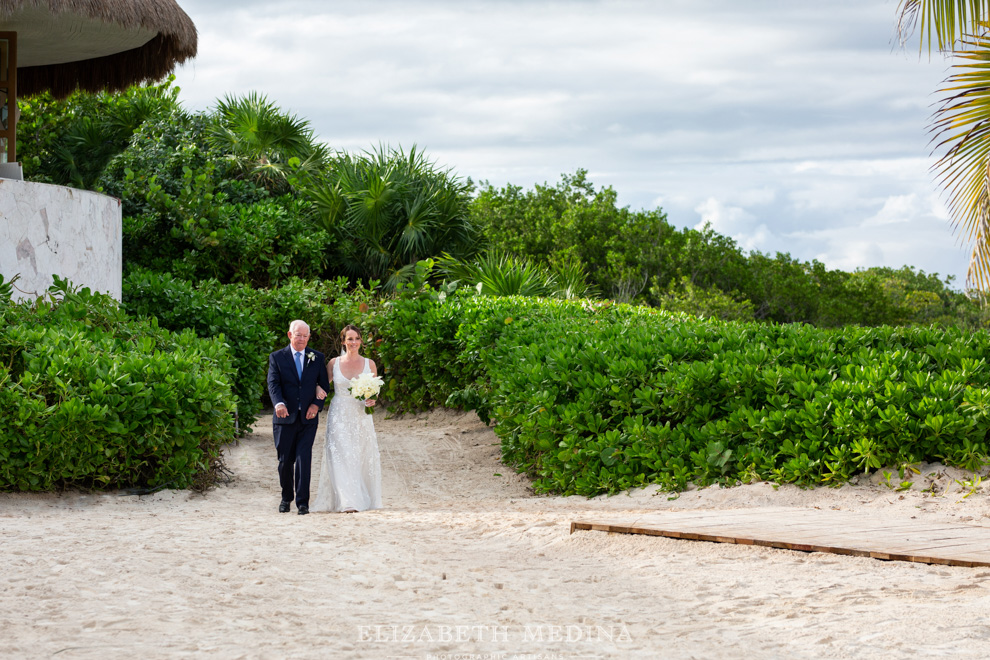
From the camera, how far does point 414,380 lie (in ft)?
47.5

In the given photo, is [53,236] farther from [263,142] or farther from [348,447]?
[263,142]

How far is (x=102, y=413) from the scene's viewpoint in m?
7.53

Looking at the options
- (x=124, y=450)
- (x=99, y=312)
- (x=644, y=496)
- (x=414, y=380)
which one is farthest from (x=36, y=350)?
(x=414, y=380)

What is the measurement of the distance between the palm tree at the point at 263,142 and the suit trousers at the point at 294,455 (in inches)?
512

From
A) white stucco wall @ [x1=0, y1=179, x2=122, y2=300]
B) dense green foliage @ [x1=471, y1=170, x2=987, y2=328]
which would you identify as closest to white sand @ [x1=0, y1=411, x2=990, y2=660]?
white stucco wall @ [x1=0, y1=179, x2=122, y2=300]

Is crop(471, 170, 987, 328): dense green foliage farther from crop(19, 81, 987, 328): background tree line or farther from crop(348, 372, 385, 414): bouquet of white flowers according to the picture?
crop(348, 372, 385, 414): bouquet of white flowers

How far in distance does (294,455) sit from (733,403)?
151 inches

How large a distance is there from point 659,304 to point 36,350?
70.9 feet

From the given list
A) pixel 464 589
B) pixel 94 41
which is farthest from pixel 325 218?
pixel 464 589

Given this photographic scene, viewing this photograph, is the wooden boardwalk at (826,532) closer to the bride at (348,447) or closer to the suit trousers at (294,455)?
the bride at (348,447)

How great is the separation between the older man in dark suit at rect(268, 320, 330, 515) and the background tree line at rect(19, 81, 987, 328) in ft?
28.2

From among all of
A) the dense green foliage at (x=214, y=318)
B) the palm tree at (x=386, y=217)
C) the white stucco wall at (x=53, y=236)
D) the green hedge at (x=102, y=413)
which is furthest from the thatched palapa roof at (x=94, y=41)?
the palm tree at (x=386, y=217)

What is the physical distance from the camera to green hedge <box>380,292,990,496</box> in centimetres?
714

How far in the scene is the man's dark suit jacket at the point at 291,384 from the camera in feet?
25.5
